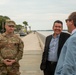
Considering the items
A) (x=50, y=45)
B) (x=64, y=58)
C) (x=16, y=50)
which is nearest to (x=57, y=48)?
(x=50, y=45)

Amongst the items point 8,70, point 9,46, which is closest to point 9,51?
point 9,46

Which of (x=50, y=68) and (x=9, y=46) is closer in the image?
(x=9, y=46)

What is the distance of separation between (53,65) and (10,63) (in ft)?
2.68

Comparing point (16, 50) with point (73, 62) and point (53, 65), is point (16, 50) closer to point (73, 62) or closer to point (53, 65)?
point (53, 65)

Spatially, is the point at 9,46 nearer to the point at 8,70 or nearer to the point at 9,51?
the point at 9,51

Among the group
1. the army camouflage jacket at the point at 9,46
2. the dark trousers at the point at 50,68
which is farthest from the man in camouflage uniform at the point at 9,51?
the dark trousers at the point at 50,68

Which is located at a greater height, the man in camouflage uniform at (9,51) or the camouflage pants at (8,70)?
the man in camouflage uniform at (9,51)

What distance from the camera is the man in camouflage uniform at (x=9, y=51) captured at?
6.06 meters

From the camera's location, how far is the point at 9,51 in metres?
6.06

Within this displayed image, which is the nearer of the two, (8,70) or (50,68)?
(8,70)

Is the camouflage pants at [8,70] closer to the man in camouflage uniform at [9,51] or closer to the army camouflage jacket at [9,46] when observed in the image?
the man in camouflage uniform at [9,51]

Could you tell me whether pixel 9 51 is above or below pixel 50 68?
above

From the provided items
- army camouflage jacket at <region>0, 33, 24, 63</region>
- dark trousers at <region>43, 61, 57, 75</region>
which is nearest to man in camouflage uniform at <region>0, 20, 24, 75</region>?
army camouflage jacket at <region>0, 33, 24, 63</region>

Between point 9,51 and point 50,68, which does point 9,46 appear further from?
point 50,68
